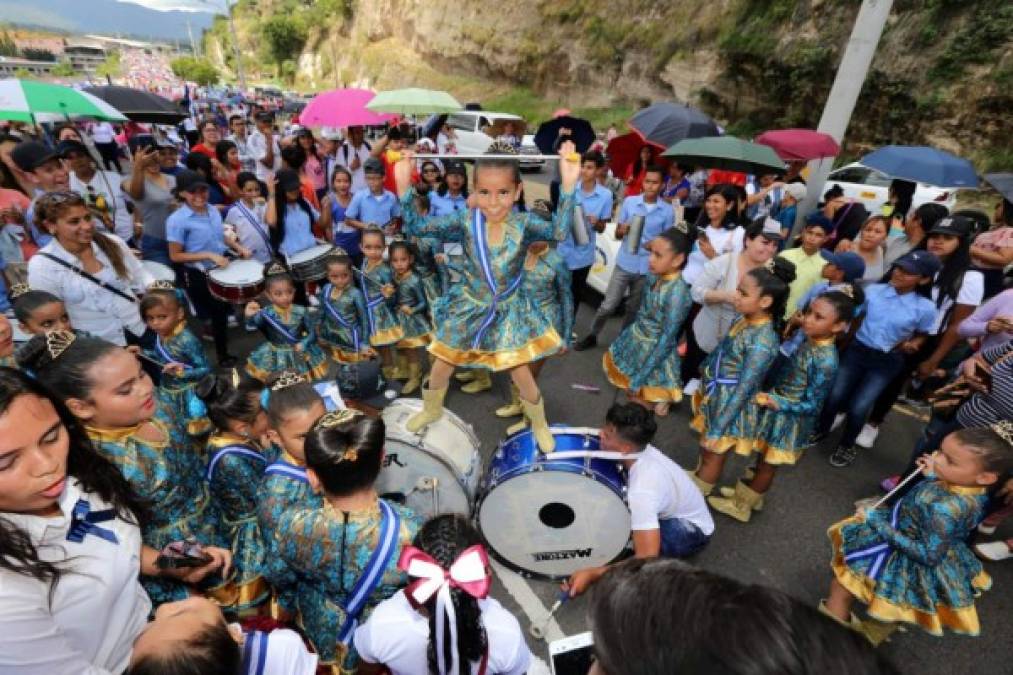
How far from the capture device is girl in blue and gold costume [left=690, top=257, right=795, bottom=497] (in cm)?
332

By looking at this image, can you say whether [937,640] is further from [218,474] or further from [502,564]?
[218,474]

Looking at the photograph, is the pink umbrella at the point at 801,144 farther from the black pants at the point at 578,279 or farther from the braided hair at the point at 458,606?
the braided hair at the point at 458,606

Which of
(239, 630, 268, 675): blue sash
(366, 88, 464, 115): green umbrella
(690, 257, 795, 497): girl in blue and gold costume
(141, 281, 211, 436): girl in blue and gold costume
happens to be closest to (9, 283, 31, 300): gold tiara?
(141, 281, 211, 436): girl in blue and gold costume

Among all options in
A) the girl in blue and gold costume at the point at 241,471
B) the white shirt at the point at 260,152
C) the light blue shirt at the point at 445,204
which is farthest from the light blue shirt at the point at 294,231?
the white shirt at the point at 260,152

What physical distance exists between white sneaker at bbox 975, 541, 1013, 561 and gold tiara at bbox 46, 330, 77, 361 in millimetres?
5804

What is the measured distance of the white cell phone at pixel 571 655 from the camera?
167 cm

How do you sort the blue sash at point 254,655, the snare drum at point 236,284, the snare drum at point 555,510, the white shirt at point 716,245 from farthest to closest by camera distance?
the snare drum at point 236,284
the white shirt at point 716,245
the snare drum at point 555,510
the blue sash at point 254,655

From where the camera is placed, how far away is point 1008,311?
139 inches

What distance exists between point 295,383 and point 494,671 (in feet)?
5.23

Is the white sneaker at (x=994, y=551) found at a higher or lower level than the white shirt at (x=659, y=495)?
lower

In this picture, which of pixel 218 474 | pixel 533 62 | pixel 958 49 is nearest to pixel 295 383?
pixel 218 474

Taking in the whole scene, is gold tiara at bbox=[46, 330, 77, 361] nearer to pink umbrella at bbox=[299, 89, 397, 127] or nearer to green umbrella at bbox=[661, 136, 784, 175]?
green umbrella at bbox=[661, 136, 784, 175]

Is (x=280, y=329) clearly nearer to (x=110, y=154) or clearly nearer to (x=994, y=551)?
(x=994, y=551)

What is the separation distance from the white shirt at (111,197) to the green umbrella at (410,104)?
3.52 metres
